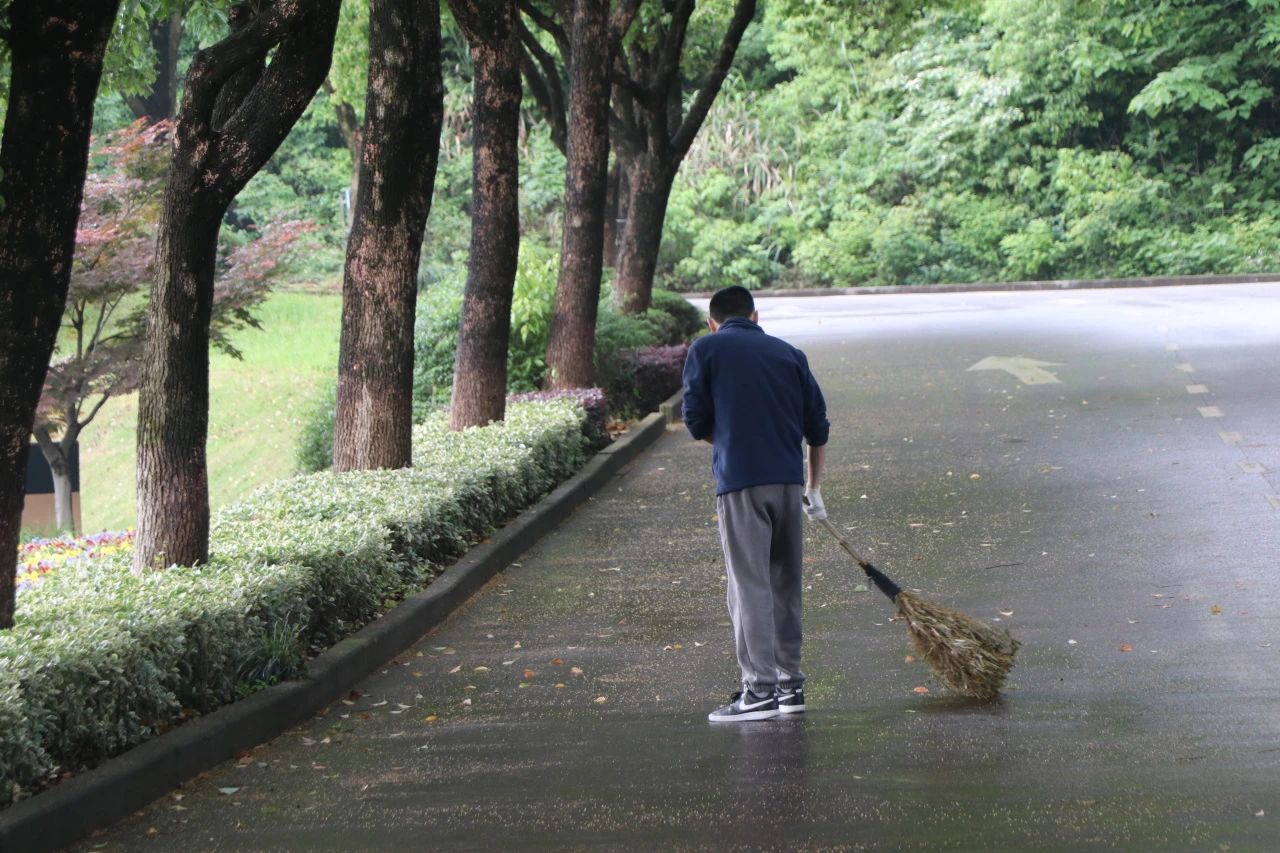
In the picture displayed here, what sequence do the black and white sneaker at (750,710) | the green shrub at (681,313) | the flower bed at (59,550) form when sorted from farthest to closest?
the green shrub at (681,313), the flower bed at (59,550), the black and white sneaker at (750,710)

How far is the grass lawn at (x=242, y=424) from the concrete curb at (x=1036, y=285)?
1055 cm

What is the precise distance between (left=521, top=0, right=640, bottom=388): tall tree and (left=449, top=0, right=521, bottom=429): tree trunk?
108 inches

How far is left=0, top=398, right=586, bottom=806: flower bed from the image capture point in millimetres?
5930

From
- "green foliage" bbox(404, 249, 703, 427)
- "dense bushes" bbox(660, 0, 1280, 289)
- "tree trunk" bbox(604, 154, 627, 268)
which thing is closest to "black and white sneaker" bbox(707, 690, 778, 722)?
"green foliage" bbox(404, 249, 703, 427)

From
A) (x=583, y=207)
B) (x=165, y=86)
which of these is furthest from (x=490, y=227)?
(x=165, y=86)

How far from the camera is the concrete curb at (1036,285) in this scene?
35.7 metres

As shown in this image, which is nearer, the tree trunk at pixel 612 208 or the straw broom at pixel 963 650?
the straw broom at pixel 963 650

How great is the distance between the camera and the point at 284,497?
34.8 ft

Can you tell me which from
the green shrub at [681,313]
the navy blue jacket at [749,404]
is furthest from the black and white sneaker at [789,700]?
the green shrub at [681,313]

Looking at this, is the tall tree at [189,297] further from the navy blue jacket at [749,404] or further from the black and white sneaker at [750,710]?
the black and white sneaker at [750,710]

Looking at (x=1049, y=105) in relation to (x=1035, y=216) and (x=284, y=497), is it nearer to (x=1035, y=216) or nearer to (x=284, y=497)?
(x=1035, y=216)

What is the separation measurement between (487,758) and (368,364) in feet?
18.9

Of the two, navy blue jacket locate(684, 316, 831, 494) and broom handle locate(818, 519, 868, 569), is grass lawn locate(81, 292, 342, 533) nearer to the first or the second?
broom handle locate(818, 519, 868, 569)

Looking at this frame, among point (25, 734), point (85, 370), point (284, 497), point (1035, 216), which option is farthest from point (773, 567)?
point (1035, 216)
